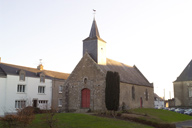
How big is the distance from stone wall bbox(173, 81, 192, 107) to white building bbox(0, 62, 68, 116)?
27224mm

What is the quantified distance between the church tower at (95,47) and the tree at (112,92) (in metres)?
4.83

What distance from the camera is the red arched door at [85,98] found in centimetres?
2925

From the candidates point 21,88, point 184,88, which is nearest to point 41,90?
point 21,88

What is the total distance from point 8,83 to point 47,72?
11253 millimetres

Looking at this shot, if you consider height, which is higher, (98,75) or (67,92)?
(98,75)

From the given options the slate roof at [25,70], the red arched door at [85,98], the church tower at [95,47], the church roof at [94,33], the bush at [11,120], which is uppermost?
the church roof at [94,33]

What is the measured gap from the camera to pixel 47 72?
4622 centimetres

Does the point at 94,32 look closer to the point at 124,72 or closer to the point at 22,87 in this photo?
the point at 124,72

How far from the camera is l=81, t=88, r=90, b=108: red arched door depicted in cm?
2925

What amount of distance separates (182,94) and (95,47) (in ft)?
88.7

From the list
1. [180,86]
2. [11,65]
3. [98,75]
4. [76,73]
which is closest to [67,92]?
[76,73]

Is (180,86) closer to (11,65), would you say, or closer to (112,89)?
(112,89)

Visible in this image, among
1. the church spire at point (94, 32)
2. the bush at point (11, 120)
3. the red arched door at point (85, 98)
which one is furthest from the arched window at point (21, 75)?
the bush at point (11, 120)

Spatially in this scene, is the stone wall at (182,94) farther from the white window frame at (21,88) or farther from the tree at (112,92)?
the white window frame at (21,88)
